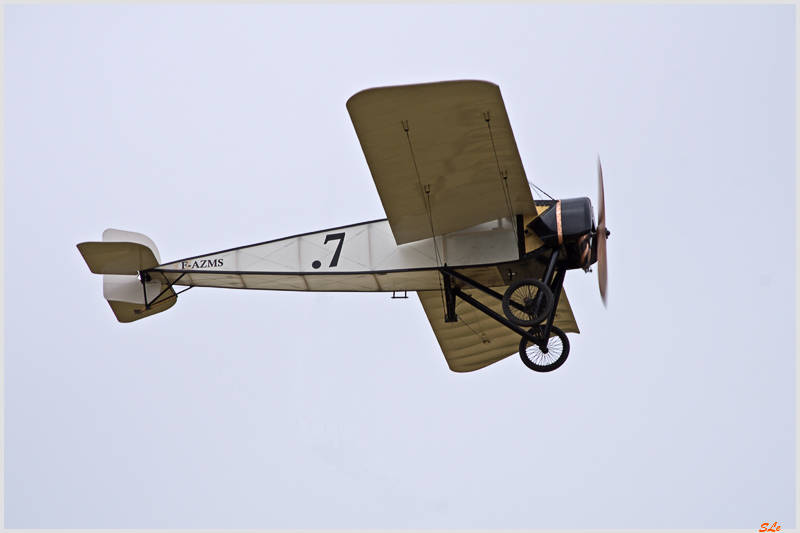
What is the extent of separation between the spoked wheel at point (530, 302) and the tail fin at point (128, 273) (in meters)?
5.95

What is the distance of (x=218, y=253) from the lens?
49.2ft

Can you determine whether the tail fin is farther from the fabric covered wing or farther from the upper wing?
the fabric covered wing

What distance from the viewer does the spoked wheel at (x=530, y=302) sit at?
43.0 feet

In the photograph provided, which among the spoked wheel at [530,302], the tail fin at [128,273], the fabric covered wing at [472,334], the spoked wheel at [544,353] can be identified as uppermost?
the tail fin at [128,273]

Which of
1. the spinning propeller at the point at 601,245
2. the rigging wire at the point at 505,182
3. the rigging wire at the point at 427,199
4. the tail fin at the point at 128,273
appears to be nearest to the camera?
the rigging wire at the point at 505,182

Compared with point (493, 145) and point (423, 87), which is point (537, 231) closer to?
point (493, 145)

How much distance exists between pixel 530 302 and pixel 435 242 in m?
1.83

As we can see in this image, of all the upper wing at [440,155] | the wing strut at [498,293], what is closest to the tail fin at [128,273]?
the upper wing at [440,155]

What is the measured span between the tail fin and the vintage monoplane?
2 cm

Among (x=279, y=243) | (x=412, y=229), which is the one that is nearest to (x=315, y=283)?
(x=279, y=243)

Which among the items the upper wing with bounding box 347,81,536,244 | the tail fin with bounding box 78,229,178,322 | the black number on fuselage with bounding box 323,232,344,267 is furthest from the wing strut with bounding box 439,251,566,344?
the tail fin with bounding box 78,229,178,322

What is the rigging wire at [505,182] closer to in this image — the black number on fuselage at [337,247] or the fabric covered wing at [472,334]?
the black number on fuselage at [337,247]

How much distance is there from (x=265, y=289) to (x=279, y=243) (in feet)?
3.10

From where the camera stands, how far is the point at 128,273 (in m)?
15.3
